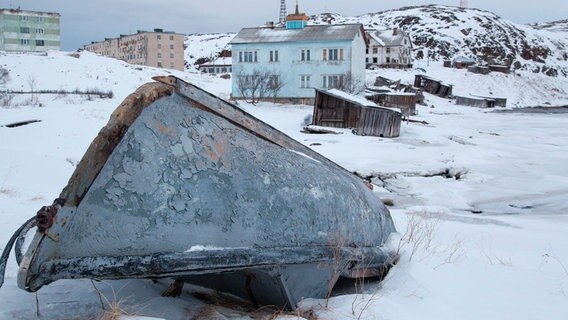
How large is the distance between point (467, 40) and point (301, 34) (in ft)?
238

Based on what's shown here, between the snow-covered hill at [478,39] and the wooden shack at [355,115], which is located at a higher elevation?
the snow-covered hill at [478,39]

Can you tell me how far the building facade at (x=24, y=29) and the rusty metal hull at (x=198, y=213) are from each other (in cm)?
8434

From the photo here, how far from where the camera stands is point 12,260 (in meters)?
4.34

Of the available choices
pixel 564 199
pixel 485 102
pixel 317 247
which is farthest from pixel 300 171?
pixel 485 102

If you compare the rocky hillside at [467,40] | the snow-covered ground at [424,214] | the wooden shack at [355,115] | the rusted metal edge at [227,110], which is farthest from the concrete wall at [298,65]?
the rocky hillside at [467,40]

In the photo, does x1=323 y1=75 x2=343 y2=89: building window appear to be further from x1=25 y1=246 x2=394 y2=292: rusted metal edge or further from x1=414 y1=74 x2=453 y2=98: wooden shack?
x1=25 y1=246 x2=394 y2=292: rusted metal edge

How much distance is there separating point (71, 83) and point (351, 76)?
19457 millimetres

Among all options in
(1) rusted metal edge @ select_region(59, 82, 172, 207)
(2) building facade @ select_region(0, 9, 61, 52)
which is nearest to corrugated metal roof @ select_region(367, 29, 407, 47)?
(2) building facade @ select_region(0, 9, 61, 52)

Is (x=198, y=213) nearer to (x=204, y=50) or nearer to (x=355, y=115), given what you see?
(x=355, y=115)

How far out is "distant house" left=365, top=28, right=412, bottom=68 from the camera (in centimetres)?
7894

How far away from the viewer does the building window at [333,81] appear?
37.5m

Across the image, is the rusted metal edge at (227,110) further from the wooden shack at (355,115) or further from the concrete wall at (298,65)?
the concrete wall at (298,65)

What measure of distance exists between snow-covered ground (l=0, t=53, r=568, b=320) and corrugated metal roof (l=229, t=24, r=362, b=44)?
30.2ft

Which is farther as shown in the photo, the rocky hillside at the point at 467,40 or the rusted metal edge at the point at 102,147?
the rocky hillside at the point at 467,40
